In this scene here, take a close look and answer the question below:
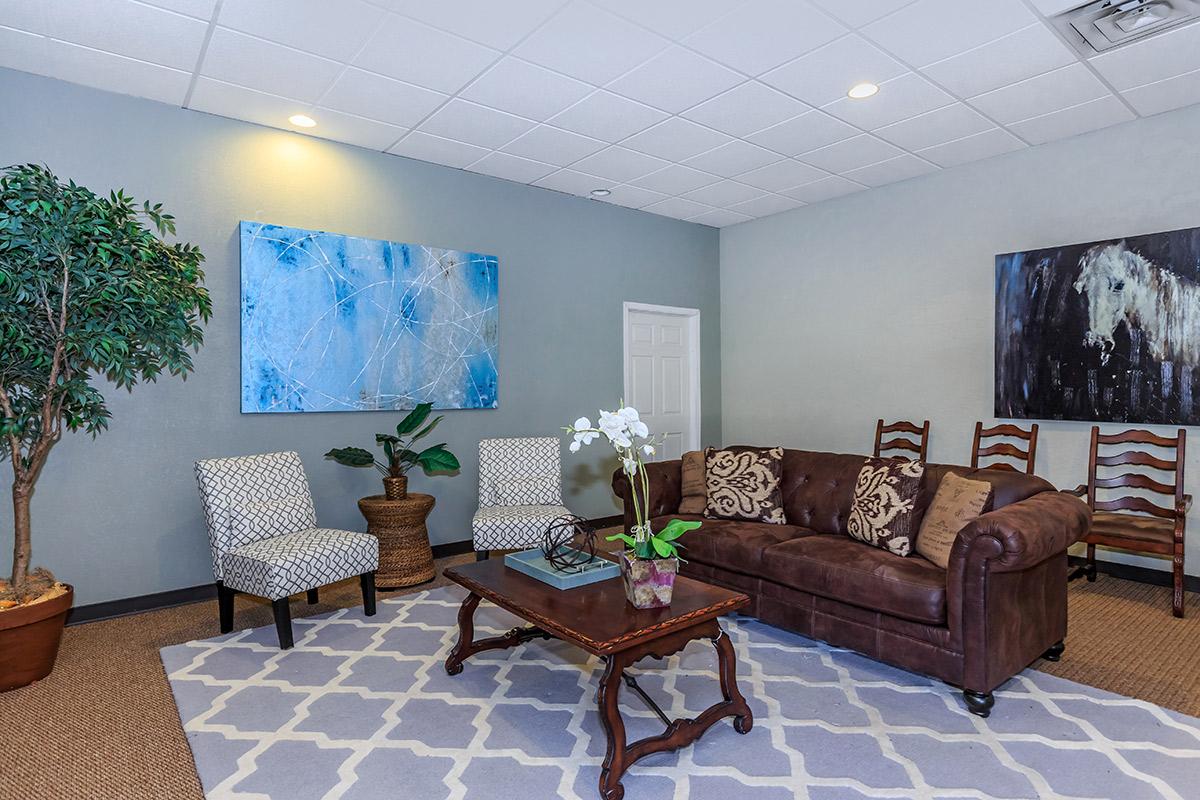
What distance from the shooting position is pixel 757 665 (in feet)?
9.65

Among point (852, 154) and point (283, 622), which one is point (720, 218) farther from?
point (283, 622)

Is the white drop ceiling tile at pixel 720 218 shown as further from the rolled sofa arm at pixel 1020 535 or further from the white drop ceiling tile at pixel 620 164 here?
the rolled sofa arm at pixel 1020 535

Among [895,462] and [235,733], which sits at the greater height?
[895,462]

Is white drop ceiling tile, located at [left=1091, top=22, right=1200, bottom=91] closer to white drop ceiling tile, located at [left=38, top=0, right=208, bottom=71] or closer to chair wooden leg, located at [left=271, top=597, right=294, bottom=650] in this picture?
white drop ceiling tile, located at [left=38, top=0, right=208, bottom=71]

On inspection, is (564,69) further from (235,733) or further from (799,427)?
(799,427)

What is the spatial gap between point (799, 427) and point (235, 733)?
4.87m

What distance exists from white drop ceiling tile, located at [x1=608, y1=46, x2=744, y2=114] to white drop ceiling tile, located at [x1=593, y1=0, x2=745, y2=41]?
0.19m

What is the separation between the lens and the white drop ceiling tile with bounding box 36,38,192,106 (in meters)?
3.14

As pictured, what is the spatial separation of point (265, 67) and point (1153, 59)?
175 inches

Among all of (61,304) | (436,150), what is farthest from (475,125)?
(61,304)

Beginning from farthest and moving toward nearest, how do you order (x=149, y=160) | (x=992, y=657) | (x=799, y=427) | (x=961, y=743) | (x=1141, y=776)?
(x=799, y=427) → (x=149, y=160) → (x=992, y=657) → (x=961, y=743) → (x=1141, y=776)

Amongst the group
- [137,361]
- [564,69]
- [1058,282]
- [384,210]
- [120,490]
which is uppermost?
[564,69]

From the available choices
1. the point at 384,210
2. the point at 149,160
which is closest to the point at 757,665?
the point at 384,210

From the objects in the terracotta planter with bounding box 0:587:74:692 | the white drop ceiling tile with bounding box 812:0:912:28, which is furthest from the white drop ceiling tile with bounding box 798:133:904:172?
the terracotta planter with bounding box 0:587:74:692
